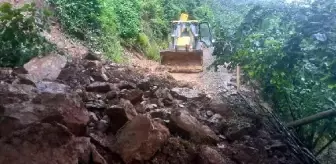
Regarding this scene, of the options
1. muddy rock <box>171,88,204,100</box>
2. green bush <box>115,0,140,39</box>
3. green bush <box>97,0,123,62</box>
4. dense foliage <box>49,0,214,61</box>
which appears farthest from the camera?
green bush <box>115,0,140,39</box>

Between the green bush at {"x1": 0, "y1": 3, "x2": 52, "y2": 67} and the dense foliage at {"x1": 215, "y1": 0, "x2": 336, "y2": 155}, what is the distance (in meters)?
2.89

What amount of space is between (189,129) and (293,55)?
4.22ft

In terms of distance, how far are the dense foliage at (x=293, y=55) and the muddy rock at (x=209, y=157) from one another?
1144 mm

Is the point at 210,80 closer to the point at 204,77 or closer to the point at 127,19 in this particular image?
the point at 204,77

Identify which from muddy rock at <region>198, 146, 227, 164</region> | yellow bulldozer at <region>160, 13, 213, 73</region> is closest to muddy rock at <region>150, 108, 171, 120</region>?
muddy rock at <region>198, 146, 227, 164</region>

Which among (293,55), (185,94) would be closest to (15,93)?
(185,94)

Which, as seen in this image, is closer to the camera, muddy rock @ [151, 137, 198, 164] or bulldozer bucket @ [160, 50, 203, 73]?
muddy rock @ [151, 137, 198, 164]

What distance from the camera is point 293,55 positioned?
371 cm

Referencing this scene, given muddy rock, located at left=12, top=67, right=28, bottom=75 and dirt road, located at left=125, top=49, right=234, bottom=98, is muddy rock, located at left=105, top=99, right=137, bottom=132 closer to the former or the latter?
muddy rock, located at left=12, top=67, right=28, bottom=75

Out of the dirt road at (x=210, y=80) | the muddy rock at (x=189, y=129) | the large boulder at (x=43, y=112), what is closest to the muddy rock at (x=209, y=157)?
the muddy rock at (x=189, y=129)

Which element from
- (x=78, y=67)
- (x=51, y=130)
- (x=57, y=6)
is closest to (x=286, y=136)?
(x=51, y=130)

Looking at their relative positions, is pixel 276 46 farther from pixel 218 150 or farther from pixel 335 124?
pixel 218 150

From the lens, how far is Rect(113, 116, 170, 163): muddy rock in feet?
10.1

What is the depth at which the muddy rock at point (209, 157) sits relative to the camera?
315 cm
